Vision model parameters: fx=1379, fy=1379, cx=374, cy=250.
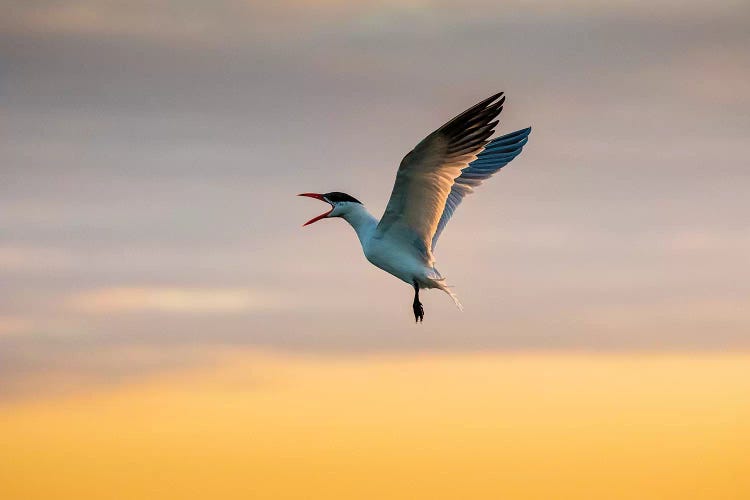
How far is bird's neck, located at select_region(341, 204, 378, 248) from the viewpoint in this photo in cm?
2555

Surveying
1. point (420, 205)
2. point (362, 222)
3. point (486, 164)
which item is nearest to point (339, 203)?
point (362, 222)

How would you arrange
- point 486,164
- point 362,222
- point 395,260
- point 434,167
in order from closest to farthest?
point 434,167 < point 395,260 < point 362,222 < point 486,164

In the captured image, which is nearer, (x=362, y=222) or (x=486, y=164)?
(x=362, y=222)

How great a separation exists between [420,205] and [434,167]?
86cm

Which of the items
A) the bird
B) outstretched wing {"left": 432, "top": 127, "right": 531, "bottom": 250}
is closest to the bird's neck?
the bird

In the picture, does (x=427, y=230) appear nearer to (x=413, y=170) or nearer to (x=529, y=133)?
(x=413, y=170)

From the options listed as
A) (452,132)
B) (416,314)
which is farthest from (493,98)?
(416,314)

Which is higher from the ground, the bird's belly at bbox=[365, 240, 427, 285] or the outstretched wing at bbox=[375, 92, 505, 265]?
the outstretched wing at bbox=[375, 92, 505, 265]

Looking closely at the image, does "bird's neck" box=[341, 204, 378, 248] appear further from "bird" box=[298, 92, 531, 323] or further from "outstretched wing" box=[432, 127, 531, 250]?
"outstretched wing" box=[432, 127, 531, 250]

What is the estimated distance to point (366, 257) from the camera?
25375 mm

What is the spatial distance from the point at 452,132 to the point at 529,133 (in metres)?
6.40

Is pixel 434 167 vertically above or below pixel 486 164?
below

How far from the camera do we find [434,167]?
24.0 meters

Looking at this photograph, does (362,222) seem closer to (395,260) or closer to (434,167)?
(395,260)
